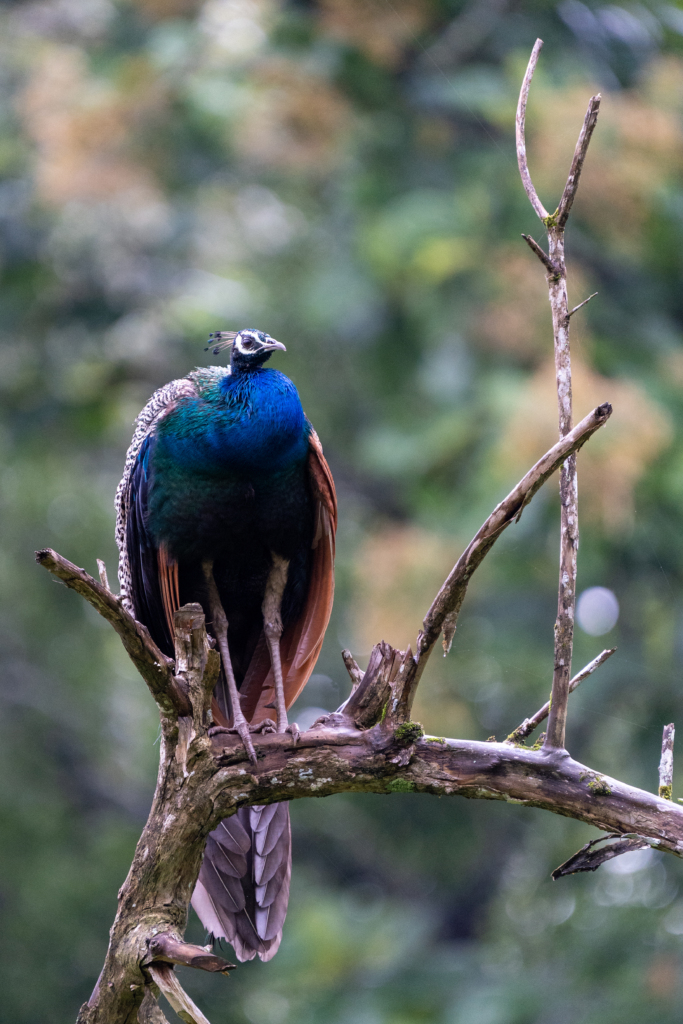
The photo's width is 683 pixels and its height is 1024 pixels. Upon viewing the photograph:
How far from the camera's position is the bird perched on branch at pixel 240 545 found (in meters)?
3.23

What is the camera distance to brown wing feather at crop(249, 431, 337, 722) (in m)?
3.54

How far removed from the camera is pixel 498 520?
7.83 feet

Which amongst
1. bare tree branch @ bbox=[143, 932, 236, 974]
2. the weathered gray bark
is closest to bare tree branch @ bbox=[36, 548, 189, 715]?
the weathered gray bark

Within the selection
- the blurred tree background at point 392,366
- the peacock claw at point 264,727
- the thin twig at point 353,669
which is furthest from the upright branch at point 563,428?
the blurred tree background at point 392,366

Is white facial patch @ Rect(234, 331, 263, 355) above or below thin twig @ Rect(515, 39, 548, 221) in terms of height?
above

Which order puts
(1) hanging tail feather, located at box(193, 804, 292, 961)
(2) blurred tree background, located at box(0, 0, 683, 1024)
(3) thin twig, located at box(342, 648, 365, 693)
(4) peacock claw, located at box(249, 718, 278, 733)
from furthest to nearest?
(2) blurred tree background, located at box(0, 0, 683, 1024) → (1) hanging tail feather, located at box(193, 804, 292, 961) → (4) peacock claw, located at box(249, 718, 278, 733) → (3) thin twig, located at box(342, 648, 365, 693)

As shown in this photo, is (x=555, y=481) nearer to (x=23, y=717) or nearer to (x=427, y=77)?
(x=427, y=77)

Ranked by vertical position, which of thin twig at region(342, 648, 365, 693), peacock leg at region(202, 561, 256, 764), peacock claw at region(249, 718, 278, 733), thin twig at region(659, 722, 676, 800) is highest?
peacock leg at region(202, 561, 256, 764)

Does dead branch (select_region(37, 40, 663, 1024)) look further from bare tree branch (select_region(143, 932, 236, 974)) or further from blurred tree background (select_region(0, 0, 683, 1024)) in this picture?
blurred tree background (select_region(0, 0, 683, 1024))

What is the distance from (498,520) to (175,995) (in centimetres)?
128

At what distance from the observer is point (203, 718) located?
9.23ft

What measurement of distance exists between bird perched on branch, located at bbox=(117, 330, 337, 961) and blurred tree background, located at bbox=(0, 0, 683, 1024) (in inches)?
71.2

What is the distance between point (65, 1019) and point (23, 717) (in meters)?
3.09

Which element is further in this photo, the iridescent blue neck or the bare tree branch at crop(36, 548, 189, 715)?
the iridescent blue neck
